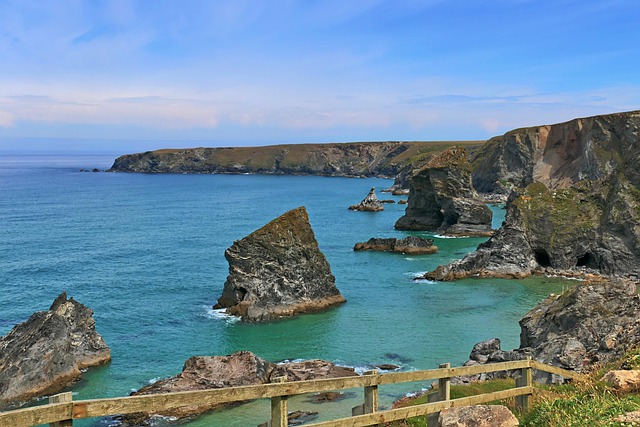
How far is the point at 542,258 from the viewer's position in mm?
67562

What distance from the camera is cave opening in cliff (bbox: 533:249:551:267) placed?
66406 millimetres

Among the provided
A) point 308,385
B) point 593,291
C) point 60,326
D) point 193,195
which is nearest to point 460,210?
point 593,291

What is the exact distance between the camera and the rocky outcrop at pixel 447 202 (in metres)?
97.3

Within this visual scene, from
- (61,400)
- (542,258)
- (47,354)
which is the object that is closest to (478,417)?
(61,400)

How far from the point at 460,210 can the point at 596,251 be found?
34.3 m

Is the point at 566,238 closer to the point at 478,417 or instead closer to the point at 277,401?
the point at 478,417

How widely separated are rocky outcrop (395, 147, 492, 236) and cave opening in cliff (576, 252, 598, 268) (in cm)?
2912

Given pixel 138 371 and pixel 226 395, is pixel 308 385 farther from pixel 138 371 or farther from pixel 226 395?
pixel 138 371

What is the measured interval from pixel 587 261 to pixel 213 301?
142ft

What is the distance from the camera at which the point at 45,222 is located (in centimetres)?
10788

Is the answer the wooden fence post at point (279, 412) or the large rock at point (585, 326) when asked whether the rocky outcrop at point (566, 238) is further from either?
the wooden fence post at point (279, 412)

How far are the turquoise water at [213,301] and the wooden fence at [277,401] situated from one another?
1555 centimetres

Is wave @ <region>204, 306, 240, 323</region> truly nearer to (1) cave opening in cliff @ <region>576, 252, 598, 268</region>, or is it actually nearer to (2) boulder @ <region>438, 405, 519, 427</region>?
(2) boulder @ <region>438, 405, 519, 427</region>

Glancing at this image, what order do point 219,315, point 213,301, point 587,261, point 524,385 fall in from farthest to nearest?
1. point 587,261
2. point 213,301
3. point 219,315
4. point 524,385
